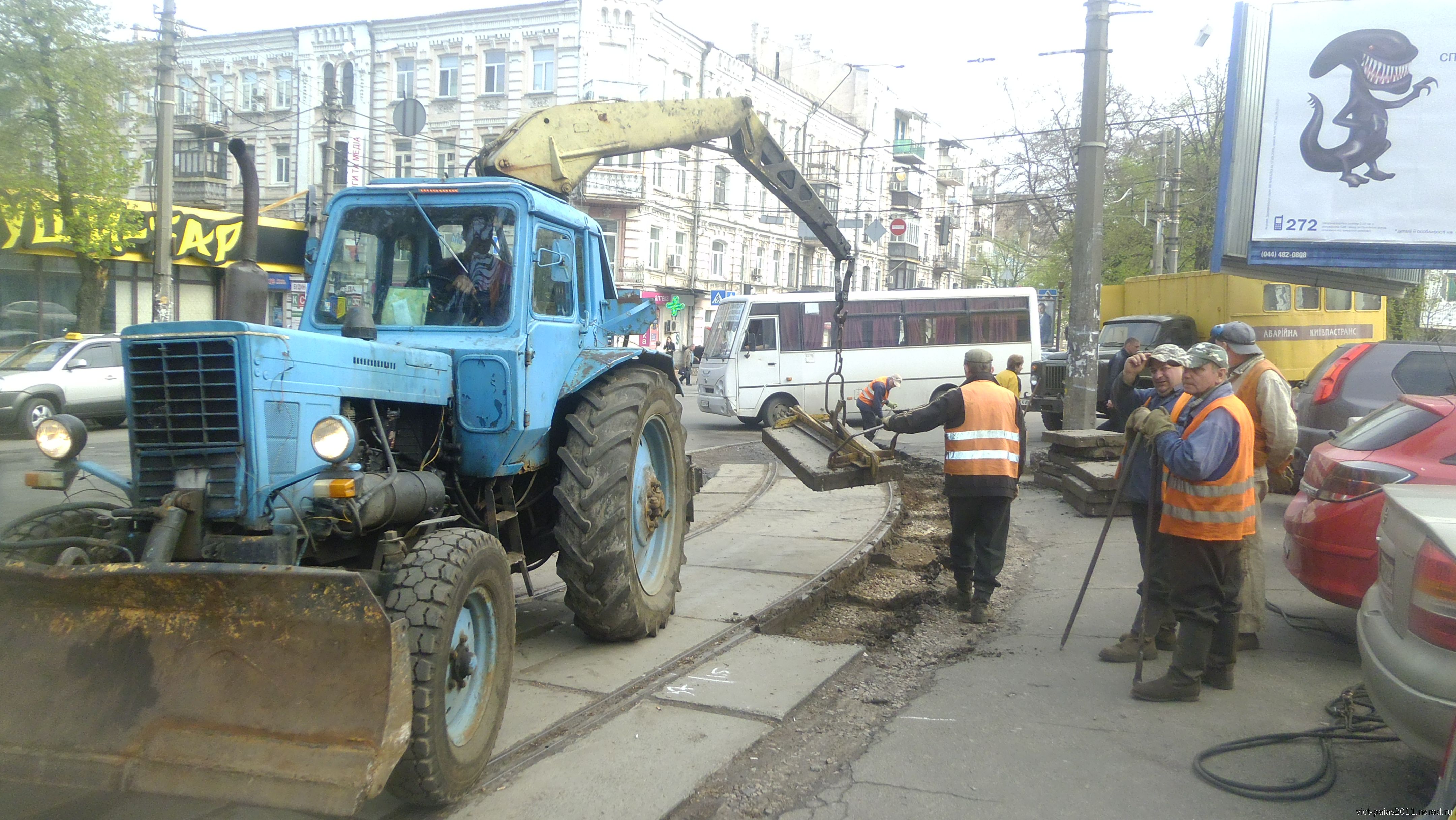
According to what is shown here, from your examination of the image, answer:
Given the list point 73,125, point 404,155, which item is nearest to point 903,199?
point 404,155

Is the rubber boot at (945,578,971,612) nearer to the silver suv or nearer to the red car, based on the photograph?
the red car

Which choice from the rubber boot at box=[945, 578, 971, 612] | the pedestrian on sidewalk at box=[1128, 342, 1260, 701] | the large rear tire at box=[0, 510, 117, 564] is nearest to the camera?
the large rear tire at box=[0, 510, 117, 564]

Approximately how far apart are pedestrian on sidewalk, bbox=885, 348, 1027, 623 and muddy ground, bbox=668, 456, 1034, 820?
0.95ft

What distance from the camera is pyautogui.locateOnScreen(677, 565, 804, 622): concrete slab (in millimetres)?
6711

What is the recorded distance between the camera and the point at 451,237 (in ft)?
17.8

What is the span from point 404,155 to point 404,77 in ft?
9.29

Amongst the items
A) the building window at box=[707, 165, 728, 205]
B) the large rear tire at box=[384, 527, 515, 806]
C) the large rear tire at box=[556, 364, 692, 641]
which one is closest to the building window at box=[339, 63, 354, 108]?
the building window at box=[707, 165, 728, 205]

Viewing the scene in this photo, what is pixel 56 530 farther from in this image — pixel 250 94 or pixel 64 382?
pixel 250 94

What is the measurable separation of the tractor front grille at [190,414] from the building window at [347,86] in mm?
35520

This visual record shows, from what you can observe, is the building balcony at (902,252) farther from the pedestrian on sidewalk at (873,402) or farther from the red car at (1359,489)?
the red car at (1359,489)

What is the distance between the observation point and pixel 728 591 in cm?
731

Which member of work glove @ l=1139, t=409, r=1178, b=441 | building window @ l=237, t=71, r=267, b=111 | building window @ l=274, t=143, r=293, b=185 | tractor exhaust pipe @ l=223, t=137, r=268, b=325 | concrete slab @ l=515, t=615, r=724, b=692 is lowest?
concrete slab @ l=515, t=615, r=724, b=692

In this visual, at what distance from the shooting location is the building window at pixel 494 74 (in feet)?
119

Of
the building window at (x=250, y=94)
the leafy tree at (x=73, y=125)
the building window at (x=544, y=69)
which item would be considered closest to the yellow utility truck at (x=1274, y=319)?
the leafy tree at (x=73, y=125)
